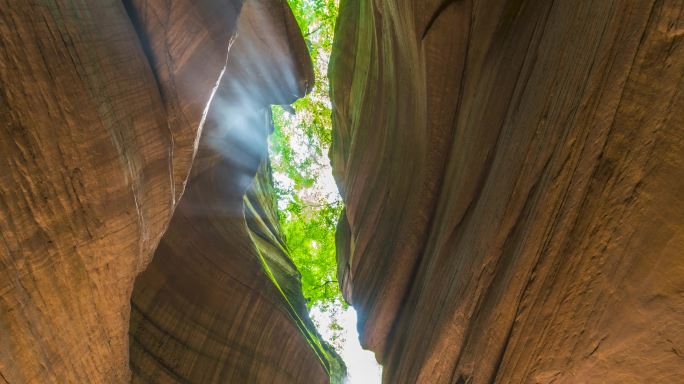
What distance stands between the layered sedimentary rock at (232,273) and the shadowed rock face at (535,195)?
1.69m

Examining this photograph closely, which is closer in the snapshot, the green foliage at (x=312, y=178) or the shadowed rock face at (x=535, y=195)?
the shadowed rock face at (x=535, y=195)

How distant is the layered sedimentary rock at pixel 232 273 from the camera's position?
20.5 feet

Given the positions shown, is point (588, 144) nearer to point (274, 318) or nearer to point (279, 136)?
point (274, 318)

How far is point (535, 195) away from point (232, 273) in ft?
15.9

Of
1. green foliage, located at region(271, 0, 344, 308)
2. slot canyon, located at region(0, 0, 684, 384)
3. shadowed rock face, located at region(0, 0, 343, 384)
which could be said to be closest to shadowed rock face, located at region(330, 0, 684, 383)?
slot canyon, located at region(0, 0, 684, 384)

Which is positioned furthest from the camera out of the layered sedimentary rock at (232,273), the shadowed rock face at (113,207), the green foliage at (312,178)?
the green foliage at (312,178)

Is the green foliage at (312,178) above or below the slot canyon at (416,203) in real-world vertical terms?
above

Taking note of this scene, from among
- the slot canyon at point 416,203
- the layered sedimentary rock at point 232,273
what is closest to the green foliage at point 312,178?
the layered sedimentary rock at point 232,273

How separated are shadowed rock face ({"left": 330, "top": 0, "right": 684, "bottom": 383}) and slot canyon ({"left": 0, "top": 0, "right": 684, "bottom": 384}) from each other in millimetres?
15

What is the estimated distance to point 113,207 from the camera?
336 centimetres

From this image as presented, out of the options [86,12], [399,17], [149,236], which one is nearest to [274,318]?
[149,236]

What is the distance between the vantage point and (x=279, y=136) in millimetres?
17469

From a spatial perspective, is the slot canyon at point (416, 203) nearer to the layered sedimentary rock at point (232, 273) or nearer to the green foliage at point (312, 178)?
the layered sedimentary rock at point (232, 273)

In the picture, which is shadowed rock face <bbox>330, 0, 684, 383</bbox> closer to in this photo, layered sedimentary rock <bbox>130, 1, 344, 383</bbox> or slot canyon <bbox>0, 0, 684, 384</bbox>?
slot canyon <bbox>0, 0, 684, 384</bbox>
